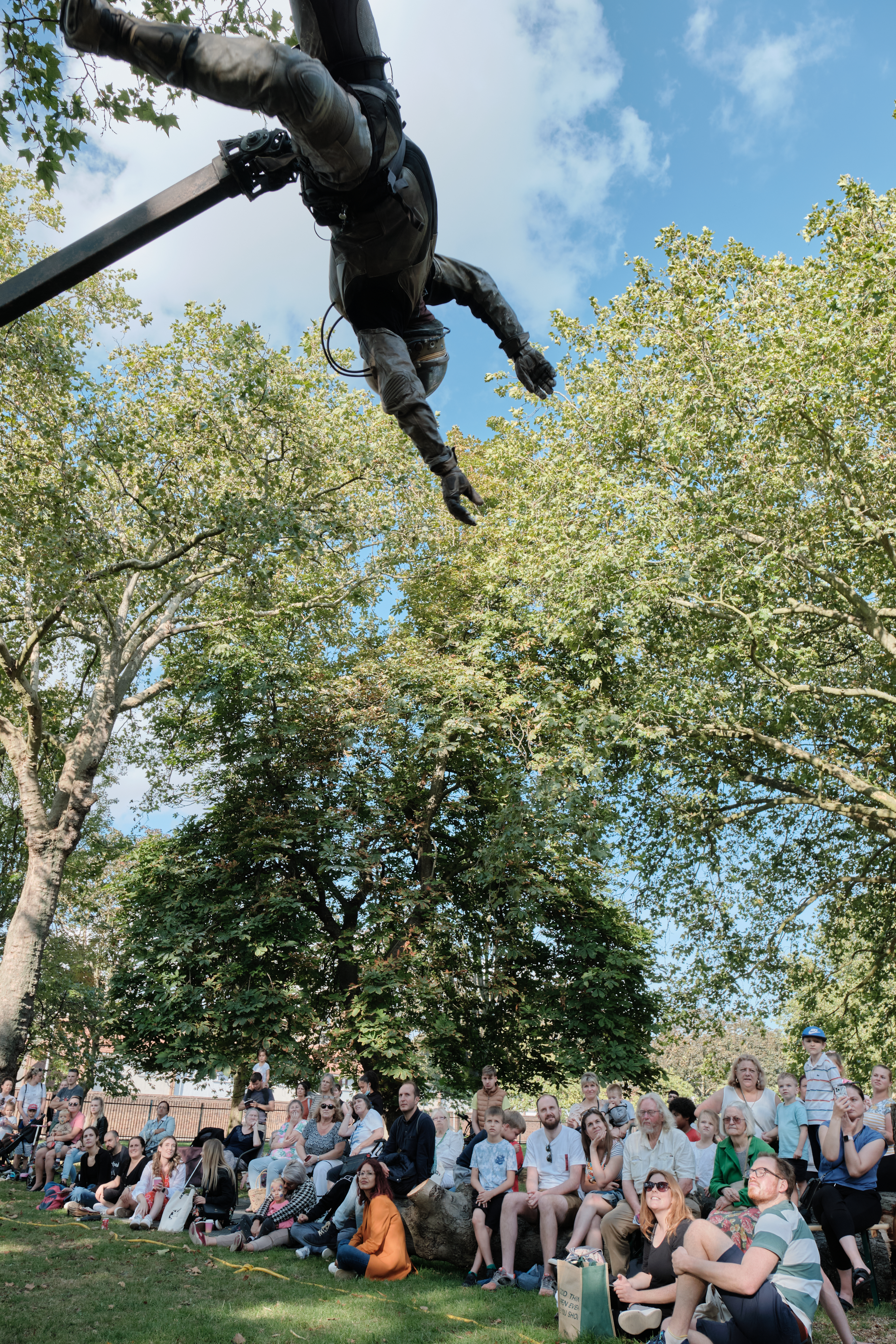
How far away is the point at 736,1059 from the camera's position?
6.93m

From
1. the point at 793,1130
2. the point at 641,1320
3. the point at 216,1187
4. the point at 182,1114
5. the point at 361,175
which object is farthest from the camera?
the point at 182,1114

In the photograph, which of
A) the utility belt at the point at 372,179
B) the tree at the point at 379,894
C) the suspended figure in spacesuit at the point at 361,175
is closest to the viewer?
the suspended figure in spacesuit at the point at 361,175

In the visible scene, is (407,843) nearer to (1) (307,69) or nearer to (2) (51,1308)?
(2) (51,1308)

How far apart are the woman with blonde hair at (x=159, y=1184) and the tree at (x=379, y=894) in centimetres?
524

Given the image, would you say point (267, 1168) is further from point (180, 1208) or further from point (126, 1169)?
point (126, 1169)

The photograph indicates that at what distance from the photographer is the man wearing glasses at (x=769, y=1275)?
385 centimetres

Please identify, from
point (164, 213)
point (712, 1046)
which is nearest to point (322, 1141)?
point (164, 213)

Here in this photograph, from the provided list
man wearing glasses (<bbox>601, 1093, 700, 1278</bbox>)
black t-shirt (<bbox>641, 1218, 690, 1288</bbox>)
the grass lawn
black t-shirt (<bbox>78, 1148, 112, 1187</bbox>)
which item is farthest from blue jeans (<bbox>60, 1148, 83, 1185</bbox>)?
black t-shirt (<bbox>641, 1218, 690, 1288</bbox>)

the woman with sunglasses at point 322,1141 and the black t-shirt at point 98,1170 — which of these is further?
the black t-shirt at point 98,1170

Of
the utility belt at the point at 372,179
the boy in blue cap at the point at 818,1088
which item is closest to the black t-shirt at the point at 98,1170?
the boy in blue cap at the point at 818,1088

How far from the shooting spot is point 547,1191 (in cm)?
668

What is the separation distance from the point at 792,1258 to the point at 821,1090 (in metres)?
2.95

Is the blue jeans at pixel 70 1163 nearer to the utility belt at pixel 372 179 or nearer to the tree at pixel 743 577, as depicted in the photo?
the tree at pixel 743 577

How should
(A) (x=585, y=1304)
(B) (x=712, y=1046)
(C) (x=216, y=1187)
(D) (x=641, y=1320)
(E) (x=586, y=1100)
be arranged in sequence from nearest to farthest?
(D) (x=641, y=1320)
(A) (x=585, y=1304)
(E) (x=586, y=1100)
(C) (x=216, y=1187)
(B) (x=712, y=1046)
